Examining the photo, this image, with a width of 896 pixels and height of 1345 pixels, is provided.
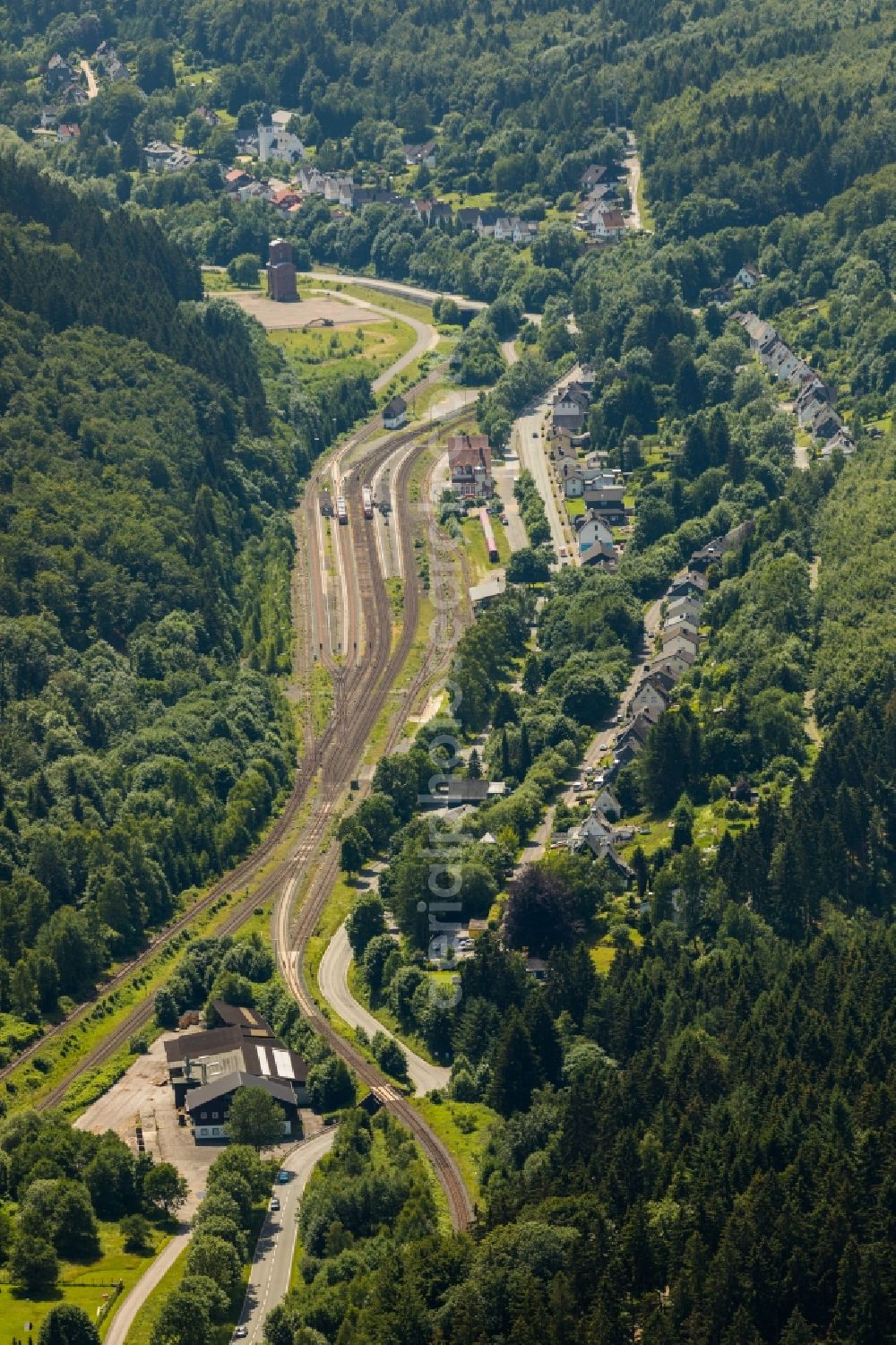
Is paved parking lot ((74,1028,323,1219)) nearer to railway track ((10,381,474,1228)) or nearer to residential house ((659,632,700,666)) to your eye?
railway track ((10,381,474,1228))

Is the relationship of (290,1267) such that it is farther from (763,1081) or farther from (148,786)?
(148,786)

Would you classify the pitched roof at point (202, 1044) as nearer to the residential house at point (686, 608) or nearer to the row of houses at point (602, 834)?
the row of houses at point (602, 834)

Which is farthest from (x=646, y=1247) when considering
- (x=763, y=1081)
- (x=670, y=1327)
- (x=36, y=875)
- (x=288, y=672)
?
(x=288, y=672)

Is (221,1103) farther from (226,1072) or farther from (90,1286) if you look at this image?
(90,1286)

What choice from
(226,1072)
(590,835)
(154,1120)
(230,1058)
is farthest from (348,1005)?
(590,835)

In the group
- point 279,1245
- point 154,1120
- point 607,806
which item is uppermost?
point 607,806
